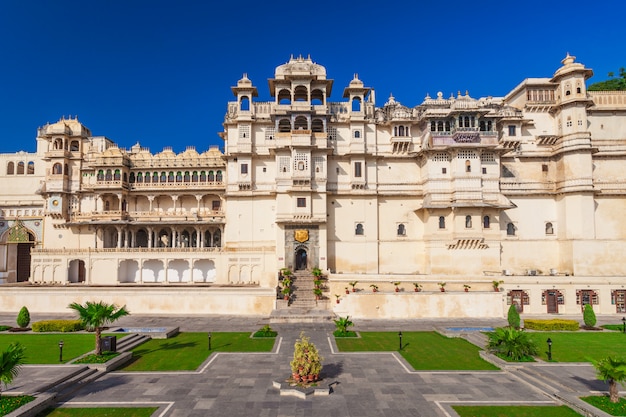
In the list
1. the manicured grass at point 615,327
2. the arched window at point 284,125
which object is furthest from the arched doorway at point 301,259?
the manicured grass at point 615,327

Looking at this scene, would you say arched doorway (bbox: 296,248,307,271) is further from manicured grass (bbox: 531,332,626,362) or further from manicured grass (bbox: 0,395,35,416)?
manicured grass (bbox: 0,395,35,416)

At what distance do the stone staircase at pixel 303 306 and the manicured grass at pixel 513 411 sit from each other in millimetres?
17158

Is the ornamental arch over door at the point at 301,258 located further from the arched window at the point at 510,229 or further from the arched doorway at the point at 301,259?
the arched window at the point at 510,229

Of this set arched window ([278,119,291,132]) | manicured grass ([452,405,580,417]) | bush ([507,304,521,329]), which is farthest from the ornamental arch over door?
manicured grass ([452,405,580,417])

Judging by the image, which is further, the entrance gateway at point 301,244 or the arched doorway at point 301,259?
the arched doorway at point 301,259

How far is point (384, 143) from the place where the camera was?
4294 cm

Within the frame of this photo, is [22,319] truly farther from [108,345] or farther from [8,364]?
Answer: [8,364]

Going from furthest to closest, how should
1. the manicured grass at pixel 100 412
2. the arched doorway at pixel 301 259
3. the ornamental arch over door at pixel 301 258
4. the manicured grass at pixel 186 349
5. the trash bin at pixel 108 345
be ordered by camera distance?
the arched doorway at pixel 301 259 → the ornamental arch over door at pixel 301 258 → the trash bin at pixel 108 345 → the manicured grass at pixel 186 349 → the manicured grass at pixel 100 412

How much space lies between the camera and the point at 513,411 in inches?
528

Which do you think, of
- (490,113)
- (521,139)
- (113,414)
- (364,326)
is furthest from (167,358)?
(521,139)

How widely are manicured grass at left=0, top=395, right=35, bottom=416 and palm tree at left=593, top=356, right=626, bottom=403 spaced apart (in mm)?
18985

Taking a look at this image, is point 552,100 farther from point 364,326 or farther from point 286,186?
point 364,326

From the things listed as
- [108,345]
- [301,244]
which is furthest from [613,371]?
[301,244]

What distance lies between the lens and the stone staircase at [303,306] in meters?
30.0
